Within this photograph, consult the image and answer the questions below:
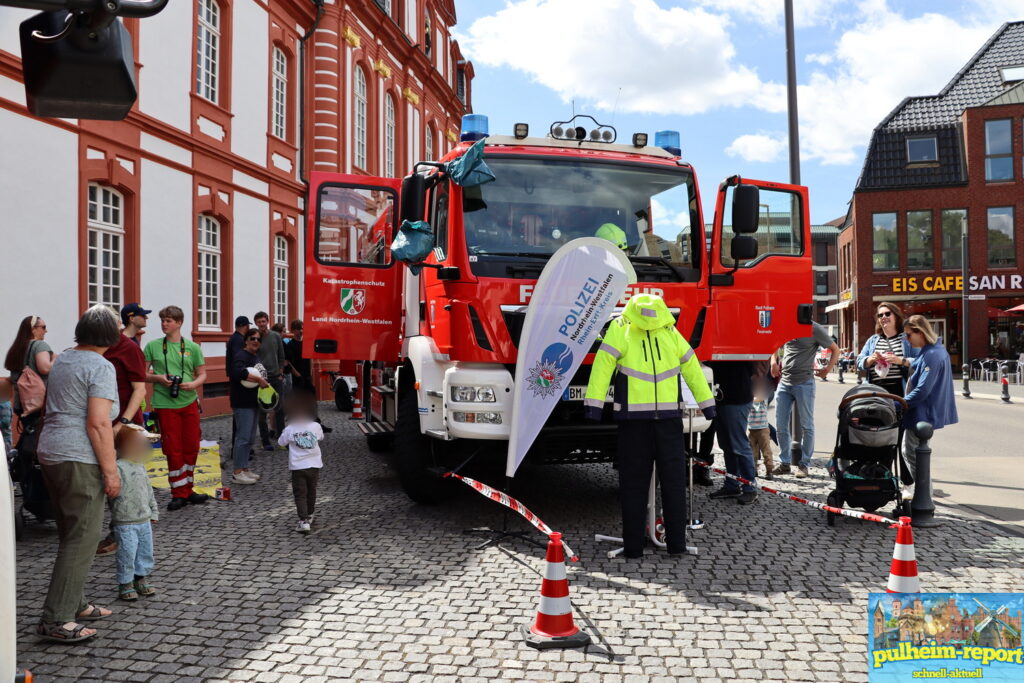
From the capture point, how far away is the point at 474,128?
7.11 metres

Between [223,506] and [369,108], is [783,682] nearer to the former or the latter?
[223,506]

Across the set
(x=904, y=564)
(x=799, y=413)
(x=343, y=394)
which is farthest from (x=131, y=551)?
(x=343, y=394)

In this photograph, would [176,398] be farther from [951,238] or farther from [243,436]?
[951,238]

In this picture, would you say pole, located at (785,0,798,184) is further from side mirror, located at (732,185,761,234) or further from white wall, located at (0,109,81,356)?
white wall, located at (0,109,81,356)

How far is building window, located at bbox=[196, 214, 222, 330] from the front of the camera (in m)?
15.7

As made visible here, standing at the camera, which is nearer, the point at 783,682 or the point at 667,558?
the point at 783,682

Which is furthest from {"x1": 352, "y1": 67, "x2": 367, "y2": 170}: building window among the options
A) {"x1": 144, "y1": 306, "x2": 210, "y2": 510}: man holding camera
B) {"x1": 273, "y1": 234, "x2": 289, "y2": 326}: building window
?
{"x1": 144, "y1": 306, "x2": 210, "y2": 510}: man holding camera

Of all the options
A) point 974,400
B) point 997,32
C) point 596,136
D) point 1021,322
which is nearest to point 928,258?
point 1021,322

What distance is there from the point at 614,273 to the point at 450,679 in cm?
333

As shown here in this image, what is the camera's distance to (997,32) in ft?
121

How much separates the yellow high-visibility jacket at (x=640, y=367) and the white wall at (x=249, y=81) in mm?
12974

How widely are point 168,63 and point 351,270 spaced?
334 inches
